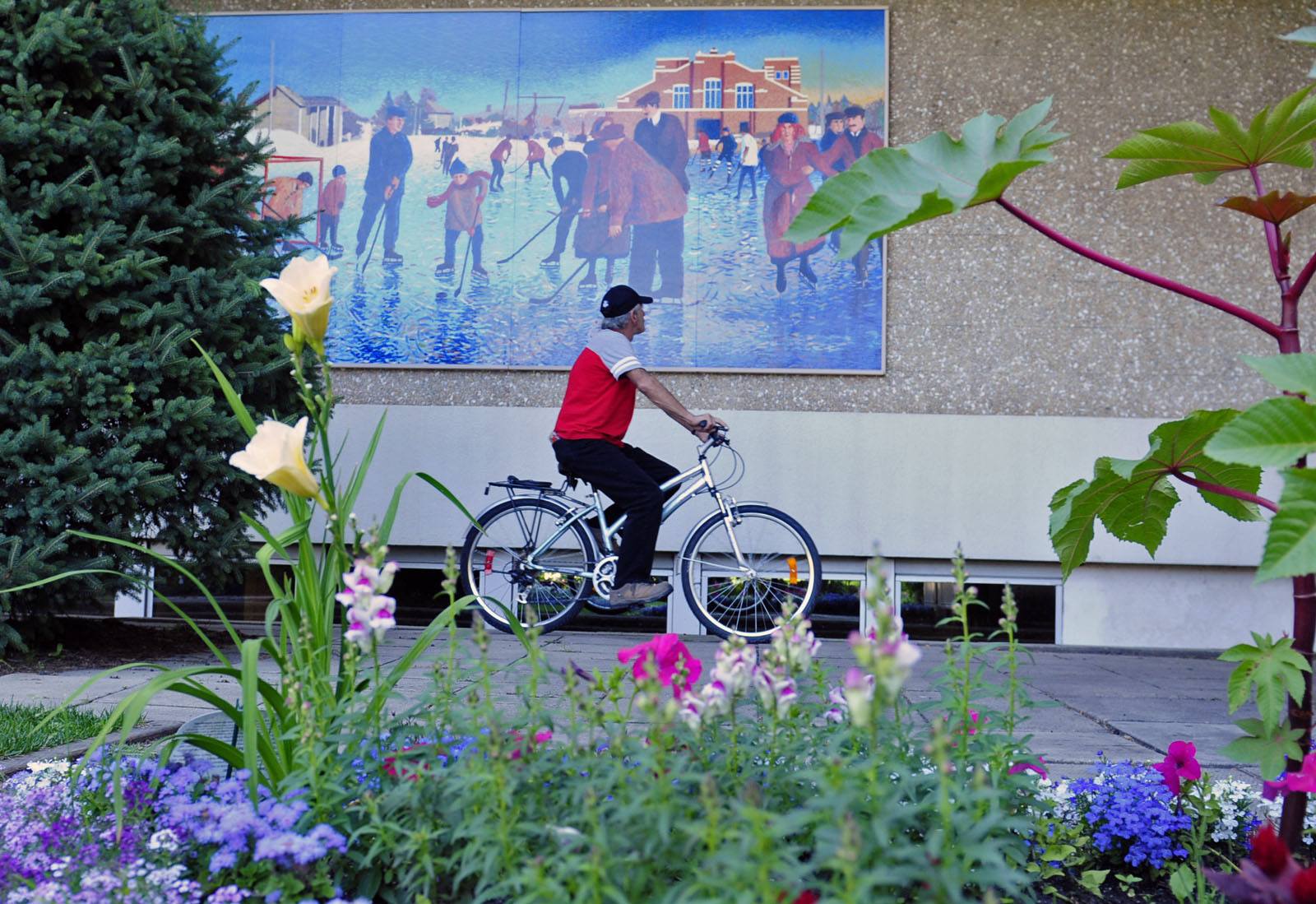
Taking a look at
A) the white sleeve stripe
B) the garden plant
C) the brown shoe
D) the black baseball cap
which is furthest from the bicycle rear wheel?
the garden plant

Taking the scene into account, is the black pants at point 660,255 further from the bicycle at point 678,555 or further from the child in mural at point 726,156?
the bicycle at point 678,555

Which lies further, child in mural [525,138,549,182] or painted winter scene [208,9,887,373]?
child in mural [525,138,549,182]

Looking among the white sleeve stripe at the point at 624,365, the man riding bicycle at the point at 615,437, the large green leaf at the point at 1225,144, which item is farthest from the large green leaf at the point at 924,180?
the man riding bicycle at the point at 615,437

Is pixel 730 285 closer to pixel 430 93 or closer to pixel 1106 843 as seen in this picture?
pixel 430 93

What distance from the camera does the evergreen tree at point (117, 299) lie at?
162 inches

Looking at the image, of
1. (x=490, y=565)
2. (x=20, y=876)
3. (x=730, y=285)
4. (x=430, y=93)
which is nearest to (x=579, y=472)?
(x=490, y=565)

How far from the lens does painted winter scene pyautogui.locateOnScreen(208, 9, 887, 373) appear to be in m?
6.54

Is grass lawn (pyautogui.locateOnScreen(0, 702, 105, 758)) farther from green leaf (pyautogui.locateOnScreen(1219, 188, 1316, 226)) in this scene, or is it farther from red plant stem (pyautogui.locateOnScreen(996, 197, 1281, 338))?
green leaf (pyautogui.locateOnScreen(1219, 188, 1316, 226))

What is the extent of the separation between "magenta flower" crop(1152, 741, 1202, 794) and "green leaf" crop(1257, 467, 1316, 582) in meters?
0.87

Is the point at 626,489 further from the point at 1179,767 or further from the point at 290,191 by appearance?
the point at 1179,767

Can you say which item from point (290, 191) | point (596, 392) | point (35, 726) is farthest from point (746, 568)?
point (35, 726)

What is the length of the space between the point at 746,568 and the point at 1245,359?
4.65 metres

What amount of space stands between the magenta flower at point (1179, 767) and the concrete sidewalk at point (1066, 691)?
216 mm

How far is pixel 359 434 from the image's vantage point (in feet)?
21.7
